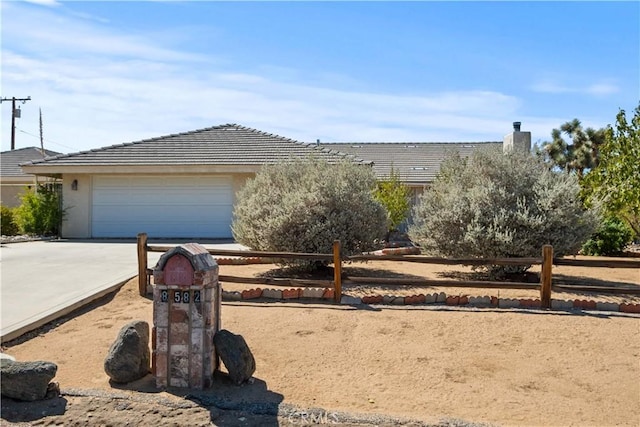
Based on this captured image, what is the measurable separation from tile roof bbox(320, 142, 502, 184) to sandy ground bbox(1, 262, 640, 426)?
14051 mm

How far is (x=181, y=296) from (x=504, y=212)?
6.75m

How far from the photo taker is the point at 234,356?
604cm

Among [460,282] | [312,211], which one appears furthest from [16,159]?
[460,282]

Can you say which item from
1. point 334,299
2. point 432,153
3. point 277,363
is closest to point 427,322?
point 334,299

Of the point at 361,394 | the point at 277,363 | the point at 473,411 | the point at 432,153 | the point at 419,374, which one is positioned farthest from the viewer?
the point at 432,153

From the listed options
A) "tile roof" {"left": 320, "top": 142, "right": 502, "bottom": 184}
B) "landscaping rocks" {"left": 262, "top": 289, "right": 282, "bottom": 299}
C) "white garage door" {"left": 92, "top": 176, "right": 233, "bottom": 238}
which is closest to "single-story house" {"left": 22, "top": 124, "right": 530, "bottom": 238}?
"white garage door" {"left": 92, "top": 176, "right": 233, "bottom": 238}

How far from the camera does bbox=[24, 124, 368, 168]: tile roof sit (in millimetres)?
20453

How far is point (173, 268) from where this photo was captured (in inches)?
237

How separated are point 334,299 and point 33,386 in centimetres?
499

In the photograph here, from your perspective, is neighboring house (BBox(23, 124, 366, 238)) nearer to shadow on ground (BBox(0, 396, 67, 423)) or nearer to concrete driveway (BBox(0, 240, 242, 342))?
concrete driveway (BBox(0, 240, 242, 342))

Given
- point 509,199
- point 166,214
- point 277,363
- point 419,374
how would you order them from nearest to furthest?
point 419,374, point 277,363, point 509,199, point 166,214

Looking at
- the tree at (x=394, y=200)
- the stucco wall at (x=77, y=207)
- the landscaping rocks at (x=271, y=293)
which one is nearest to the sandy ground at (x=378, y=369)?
the landscaping rocks at (x=271, y=293)

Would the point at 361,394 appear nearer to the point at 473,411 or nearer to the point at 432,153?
the point at 473,411

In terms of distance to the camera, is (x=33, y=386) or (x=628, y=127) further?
(x=628, y=127)
